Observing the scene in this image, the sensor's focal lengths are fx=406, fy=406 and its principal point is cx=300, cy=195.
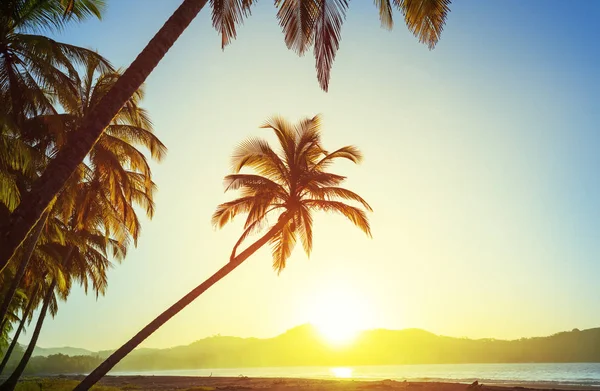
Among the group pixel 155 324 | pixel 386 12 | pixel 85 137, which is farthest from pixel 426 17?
pixel 155 324

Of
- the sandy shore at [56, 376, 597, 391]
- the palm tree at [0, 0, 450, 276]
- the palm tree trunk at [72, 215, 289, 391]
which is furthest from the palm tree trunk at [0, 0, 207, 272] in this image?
the sandy shore at [56, 376, 597, 391]

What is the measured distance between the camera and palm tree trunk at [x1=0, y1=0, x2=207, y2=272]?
165 inches

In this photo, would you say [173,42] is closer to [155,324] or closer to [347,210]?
[155,324]

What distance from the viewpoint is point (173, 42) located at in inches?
208

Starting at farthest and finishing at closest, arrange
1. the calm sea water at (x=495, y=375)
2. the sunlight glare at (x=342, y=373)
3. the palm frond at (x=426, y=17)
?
the sunlight glare at (x=342, y=373), the calm sea water at (x=495, y=375), the palm frond at (x=426, y=17)

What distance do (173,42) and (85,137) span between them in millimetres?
1694

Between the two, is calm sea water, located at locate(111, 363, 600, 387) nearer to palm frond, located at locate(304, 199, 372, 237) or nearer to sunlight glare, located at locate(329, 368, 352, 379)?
sunlight glare, located at locate(329, 368, 352, 379)

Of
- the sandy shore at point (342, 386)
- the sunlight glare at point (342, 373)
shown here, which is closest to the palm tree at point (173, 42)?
the sandy shore at point (342, 386)

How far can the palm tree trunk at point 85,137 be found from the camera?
4184 mm

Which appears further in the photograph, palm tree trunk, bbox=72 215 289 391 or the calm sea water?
the calm sea water

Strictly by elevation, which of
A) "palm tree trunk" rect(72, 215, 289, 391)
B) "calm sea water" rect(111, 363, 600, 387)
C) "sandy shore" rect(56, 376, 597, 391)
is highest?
"calm sea water" rect(111, 363, 600, 387)

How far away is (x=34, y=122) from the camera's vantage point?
468 inches

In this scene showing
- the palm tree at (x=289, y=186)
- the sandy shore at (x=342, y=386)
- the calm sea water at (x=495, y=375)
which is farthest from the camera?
the calm sea water at (x=495, y=375)

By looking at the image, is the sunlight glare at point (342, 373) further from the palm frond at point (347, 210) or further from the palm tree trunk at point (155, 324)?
the palm tree trunk at point (155, 324)
